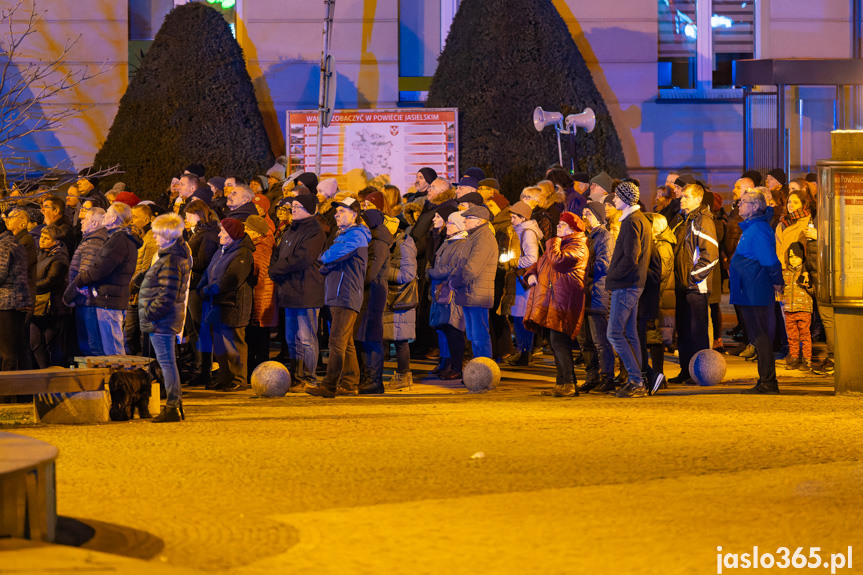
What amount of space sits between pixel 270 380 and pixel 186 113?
11209 mm

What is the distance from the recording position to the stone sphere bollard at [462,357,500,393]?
40.4 feet

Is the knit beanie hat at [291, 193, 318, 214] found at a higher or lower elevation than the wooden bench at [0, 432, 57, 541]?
higher

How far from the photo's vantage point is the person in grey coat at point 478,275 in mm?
12797

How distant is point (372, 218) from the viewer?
12.3m

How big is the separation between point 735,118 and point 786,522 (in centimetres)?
→ 1922

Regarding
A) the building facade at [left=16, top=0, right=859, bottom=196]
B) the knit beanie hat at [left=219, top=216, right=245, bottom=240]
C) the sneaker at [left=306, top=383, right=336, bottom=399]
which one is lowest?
the sneaker at [left=306, top=383, right=336, bottom=399]

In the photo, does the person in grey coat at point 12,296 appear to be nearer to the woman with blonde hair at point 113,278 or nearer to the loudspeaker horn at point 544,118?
the woman with blonde hair at point 113,278

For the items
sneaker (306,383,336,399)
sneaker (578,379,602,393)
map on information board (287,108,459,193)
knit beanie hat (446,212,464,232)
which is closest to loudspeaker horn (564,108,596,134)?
map on information board (287,108,459,193)

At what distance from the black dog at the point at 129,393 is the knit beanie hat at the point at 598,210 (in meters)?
4.77

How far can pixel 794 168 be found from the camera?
22.5 m

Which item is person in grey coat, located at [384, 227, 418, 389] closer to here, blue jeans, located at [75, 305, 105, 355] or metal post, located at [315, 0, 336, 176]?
blue jeans, located at [75, 305, 105, 355]

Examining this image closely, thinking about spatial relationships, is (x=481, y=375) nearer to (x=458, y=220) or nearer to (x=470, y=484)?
(x=458, y=220)

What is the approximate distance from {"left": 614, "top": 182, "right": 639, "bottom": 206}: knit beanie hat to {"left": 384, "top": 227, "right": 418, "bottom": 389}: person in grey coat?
2.45m

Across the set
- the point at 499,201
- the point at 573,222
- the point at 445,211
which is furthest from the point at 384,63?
the point at 573,222
